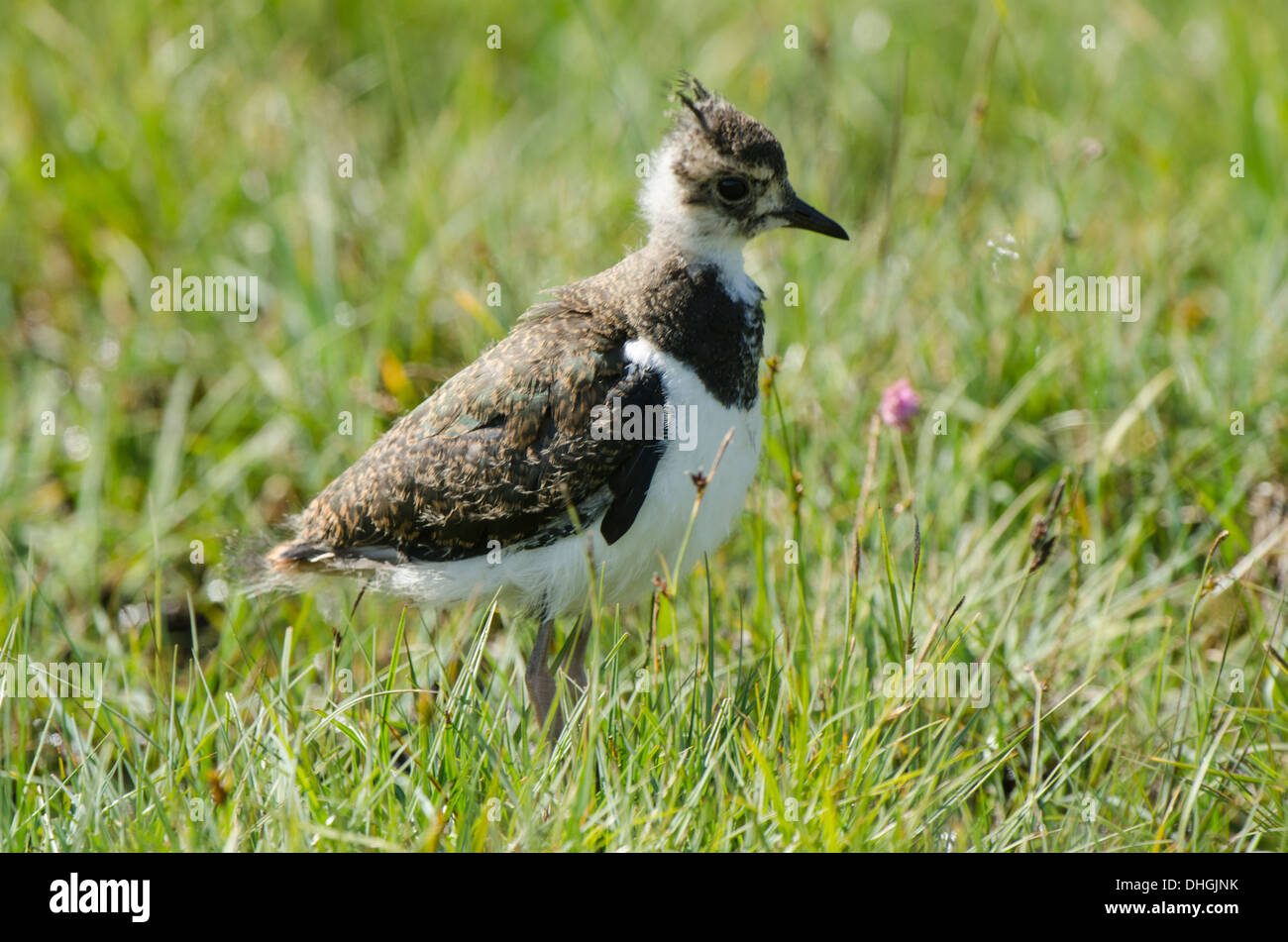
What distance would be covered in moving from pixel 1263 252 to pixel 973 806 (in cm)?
313

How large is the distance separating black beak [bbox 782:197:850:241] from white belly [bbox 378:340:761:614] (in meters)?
0.59

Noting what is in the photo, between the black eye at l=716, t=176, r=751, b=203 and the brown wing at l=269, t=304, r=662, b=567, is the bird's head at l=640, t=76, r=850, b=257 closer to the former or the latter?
the black eye at l=716, t=176, r=751, b=203

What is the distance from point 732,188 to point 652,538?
1088 millimetres

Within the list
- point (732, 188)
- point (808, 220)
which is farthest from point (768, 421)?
point (732, 188)

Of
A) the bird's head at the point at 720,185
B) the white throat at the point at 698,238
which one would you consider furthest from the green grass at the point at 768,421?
the bird's head at the point at 720,185

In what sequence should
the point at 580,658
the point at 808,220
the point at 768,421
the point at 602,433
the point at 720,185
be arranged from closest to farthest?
the point at 602,433, the point at 720,185, the point at 808,220, the point at 580,658, the point at 768,421

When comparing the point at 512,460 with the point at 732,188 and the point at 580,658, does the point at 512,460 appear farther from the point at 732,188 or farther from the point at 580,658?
the point at 732,188

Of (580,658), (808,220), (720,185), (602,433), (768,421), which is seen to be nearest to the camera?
(602,433)

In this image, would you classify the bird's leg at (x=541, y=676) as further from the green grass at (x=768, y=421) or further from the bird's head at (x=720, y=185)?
the bird's head at (x=720, y=185)

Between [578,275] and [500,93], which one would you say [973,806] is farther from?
[500,93]

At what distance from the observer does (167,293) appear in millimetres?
6262

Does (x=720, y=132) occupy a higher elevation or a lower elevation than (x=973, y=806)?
higher

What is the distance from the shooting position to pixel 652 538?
3895 mm
